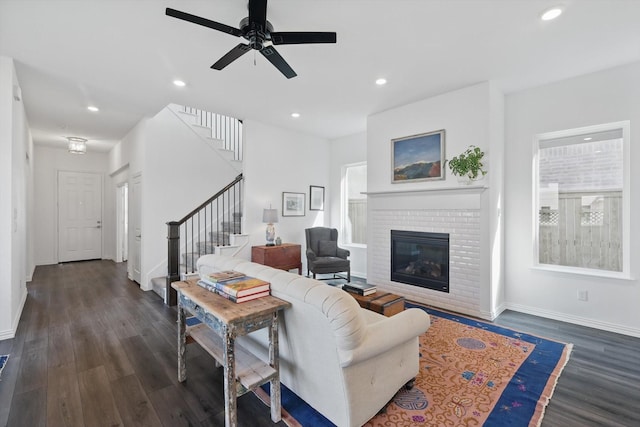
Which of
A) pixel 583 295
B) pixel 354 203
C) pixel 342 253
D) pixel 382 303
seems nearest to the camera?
pixel 382 303

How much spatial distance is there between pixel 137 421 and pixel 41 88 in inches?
172

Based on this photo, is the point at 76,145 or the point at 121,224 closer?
the point at 76,145

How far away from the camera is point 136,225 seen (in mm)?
5340

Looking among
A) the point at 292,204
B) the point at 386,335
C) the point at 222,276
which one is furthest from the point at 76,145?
the point at 386,335

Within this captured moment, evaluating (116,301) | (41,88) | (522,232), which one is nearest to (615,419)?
(522,232)

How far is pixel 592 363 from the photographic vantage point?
8.34ft

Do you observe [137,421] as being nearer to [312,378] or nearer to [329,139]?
[312,378]

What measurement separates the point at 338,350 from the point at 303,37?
7.03 ft

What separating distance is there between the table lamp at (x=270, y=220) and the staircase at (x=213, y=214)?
1.35ft

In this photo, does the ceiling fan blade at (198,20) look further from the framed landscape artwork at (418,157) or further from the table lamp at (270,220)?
the table lamp at (270,220)

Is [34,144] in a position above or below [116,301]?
above

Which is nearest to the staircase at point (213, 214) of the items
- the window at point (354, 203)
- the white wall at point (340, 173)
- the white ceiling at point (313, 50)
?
the white ceiling at point (313, 50)

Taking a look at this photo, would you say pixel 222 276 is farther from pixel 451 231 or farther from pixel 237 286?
pixel 451 231

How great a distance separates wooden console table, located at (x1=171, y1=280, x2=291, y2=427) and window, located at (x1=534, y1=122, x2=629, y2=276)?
3.72 metres
